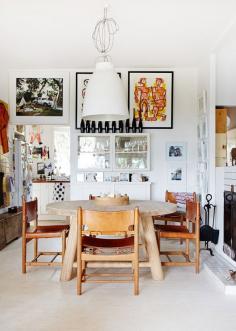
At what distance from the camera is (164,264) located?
3.98 m

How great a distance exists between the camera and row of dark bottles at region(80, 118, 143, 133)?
6.40 metres

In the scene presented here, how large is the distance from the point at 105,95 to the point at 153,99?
2.84m

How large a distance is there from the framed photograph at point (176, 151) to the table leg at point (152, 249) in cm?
280

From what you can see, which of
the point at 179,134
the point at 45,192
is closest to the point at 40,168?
the point at 45,192

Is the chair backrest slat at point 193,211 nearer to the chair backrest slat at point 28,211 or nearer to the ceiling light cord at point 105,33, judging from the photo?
the chair backrest slat at point 28,211

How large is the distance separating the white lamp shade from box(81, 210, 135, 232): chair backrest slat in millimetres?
1110

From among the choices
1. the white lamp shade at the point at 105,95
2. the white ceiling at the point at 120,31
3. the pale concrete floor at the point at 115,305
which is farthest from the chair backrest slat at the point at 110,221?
the white ceiling at the point at 120,31

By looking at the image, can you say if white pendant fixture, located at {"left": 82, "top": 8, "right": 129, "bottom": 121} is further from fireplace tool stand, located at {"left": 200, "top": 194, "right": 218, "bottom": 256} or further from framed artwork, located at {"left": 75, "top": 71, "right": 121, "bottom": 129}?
framed artwork, located at {"left": 75, "top": 71, "right": 121, "bottom": 129}

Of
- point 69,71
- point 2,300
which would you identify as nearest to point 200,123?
point 69,71

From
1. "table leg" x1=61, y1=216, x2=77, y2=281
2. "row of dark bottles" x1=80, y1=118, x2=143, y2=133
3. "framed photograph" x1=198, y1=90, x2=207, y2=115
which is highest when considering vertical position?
"framed photograph" x1=198, y1=90, x2=207, y2=115

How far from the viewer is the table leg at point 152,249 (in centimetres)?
376

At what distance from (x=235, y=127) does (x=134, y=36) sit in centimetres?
246

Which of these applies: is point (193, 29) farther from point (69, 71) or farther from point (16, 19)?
point (69, 71)

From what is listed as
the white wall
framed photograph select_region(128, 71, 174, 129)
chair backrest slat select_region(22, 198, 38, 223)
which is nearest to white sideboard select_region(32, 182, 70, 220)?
the white wall
